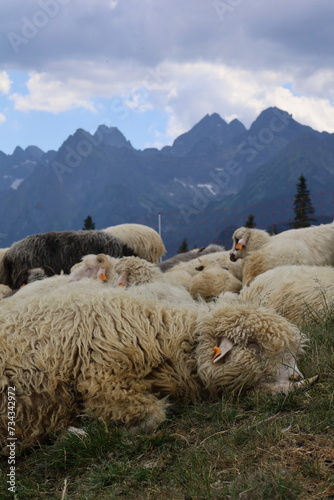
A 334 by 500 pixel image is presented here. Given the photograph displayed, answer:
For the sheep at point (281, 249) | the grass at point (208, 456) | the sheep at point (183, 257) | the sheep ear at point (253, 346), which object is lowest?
the grass at point (208, 456)

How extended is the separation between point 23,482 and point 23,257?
800 centimetres

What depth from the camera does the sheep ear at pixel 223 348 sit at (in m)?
3.98

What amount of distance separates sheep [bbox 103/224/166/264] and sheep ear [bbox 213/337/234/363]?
9004 mm

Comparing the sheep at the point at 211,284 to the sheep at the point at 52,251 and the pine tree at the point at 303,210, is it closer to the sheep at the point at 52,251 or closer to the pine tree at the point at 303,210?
the sheep at the point at 52,251

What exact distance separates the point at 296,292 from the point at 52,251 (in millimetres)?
6283

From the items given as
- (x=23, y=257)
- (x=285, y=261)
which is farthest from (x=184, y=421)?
(x=23, y=257)

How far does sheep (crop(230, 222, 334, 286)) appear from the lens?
28.4ft

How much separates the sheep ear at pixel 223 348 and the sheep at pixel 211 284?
440cm

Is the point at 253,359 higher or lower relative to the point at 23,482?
higher

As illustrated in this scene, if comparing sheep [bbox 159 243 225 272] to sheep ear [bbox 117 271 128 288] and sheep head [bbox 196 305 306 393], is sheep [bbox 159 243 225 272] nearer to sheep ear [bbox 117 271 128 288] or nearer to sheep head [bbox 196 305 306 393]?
sheep ear [bbox 117 271 128 288]

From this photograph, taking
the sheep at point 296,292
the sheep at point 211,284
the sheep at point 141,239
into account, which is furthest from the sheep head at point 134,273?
the sheep at point 141,239

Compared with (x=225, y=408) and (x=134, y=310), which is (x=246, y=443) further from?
(x=134, y=310)

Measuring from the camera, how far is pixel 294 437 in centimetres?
312

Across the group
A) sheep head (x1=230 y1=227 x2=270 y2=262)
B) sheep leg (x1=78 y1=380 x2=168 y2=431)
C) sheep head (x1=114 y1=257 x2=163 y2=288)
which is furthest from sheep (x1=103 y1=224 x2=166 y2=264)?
sheep leg (x1=78 y1=380 x2=168 y2=431)
